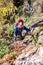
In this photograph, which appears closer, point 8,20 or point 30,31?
point 30,31

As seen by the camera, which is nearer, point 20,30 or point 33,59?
point 33,59

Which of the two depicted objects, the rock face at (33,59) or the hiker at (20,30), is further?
the hiker at (20,30)

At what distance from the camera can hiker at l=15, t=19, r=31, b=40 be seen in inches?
439

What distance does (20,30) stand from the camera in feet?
37.4

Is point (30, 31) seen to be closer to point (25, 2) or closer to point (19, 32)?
point (19, 32)

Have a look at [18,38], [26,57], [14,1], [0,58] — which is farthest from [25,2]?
[26,57]

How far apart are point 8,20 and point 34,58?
905 cm

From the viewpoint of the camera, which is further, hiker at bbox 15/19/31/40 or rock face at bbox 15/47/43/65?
hiker at bbox 15/19/31/40

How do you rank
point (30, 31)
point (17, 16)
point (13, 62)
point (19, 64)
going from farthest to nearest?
point (17, 16) → point (30, 31) → point (13, 62) → point (19, 64)

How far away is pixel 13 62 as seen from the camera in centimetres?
915

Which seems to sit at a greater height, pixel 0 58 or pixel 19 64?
pixel 19 64

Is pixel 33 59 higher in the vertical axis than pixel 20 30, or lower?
higher

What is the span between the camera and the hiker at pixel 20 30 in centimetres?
1114

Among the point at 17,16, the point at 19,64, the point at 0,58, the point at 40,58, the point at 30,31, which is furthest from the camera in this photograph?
the point at 17,16
